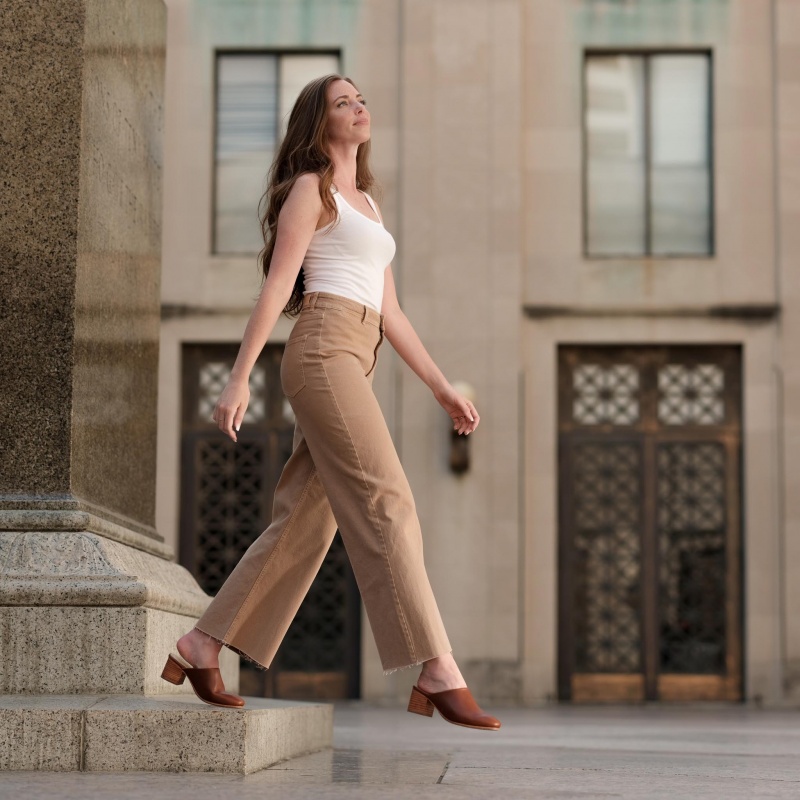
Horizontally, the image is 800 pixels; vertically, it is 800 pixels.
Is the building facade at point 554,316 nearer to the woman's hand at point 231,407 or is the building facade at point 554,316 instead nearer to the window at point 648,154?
the window at point 648,154

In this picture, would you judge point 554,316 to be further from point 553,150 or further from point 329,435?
point 329,435

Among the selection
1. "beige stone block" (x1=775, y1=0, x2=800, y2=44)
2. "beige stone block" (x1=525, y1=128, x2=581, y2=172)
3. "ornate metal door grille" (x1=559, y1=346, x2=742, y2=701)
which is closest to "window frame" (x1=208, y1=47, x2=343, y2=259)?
"beige stone block" (x1=525, y1=128, x2=581, y2=172)

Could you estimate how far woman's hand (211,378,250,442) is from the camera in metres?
4.25

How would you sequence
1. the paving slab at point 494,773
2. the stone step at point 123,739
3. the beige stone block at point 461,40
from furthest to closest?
the beige stone block at point 461,40, the stone step at point 123,739, the paving slab at point 494,773

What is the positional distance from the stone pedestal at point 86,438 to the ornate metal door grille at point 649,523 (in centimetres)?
977

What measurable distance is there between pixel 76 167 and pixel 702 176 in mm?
11799

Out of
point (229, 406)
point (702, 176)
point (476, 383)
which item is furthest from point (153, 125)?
point (702, 176)

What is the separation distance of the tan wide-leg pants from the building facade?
10558 millimetres

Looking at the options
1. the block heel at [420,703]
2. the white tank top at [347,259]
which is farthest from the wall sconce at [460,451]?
the block heel at [420,703]

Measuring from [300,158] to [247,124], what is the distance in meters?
11.7

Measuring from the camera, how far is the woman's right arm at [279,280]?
4320 millimetres

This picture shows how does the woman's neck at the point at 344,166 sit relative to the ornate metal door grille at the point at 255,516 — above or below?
above

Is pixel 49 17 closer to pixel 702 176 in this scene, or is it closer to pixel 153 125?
pixel 153 125

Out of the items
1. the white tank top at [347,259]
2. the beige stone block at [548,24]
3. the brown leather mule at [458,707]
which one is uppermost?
the beige stone block at [548,24]
